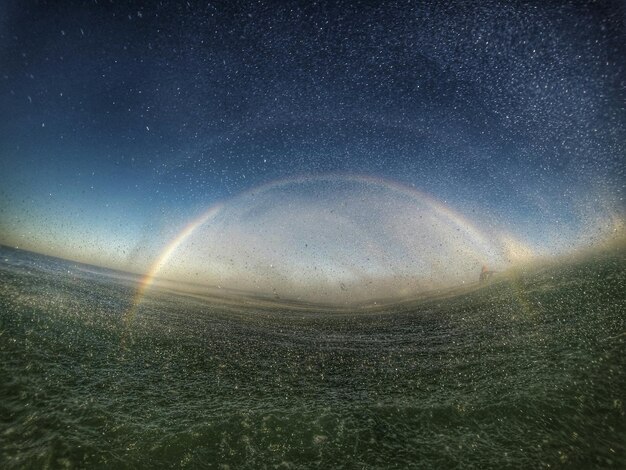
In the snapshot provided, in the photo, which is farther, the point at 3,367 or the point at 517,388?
the point at 517,388

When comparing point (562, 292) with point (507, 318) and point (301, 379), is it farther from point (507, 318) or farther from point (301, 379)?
point (301, 379)

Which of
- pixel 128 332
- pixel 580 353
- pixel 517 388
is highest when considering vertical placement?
pixel 580 353

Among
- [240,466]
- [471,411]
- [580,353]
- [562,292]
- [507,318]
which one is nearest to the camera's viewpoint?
[240,466]

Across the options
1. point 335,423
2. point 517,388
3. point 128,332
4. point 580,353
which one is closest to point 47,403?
point 335,423

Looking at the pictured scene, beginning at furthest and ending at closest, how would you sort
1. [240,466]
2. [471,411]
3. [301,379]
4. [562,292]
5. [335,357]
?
[562,292]
[335,357]
[301,379]
[471,411]
[240,466]

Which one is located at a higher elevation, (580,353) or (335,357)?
(580,353)

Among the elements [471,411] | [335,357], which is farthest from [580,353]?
[335,357]
